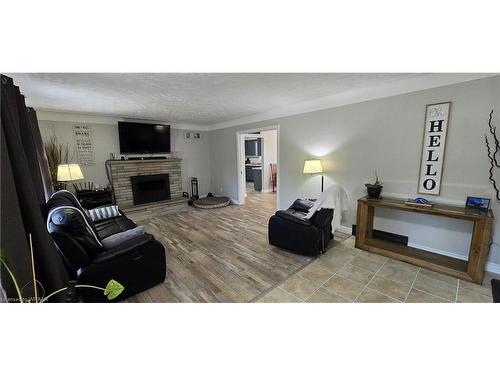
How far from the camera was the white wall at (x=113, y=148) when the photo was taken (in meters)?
4.11

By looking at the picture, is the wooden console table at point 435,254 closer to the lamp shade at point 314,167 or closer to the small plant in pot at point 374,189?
the small plant in pot at point 374,189

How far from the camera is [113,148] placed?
4.75 meters

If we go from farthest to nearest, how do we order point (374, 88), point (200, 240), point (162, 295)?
point (200, 240), point (374, 88), point (162, 295)

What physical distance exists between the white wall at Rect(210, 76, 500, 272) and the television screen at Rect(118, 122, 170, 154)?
3006 mm

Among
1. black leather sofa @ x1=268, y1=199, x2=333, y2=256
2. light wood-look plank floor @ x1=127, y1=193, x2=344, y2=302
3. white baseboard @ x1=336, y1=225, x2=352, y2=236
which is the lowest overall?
light wood-look plank floor @ x1=127, y1=193, x2=344, y2=302

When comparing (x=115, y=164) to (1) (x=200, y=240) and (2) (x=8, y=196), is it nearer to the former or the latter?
(1) (x=200, y=240)

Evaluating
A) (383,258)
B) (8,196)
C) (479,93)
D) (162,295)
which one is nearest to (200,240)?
(162,295)

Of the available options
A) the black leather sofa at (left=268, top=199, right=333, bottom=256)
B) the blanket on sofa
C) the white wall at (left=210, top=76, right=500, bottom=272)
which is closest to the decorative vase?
the white wall at (left=210, top=76, right=500, bottom=272)

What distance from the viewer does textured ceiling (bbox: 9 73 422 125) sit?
91.0 inches

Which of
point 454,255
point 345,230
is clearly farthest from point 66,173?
point 454,255

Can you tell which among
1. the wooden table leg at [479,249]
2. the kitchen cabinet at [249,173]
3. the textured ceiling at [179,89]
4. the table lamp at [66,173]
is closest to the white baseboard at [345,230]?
the wooden table leg at [479,249]

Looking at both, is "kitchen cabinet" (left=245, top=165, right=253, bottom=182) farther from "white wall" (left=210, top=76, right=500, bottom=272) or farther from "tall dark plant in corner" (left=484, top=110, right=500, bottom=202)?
"tall dark plant in corner" (left=484, top=110, right=500, bottom=202)
